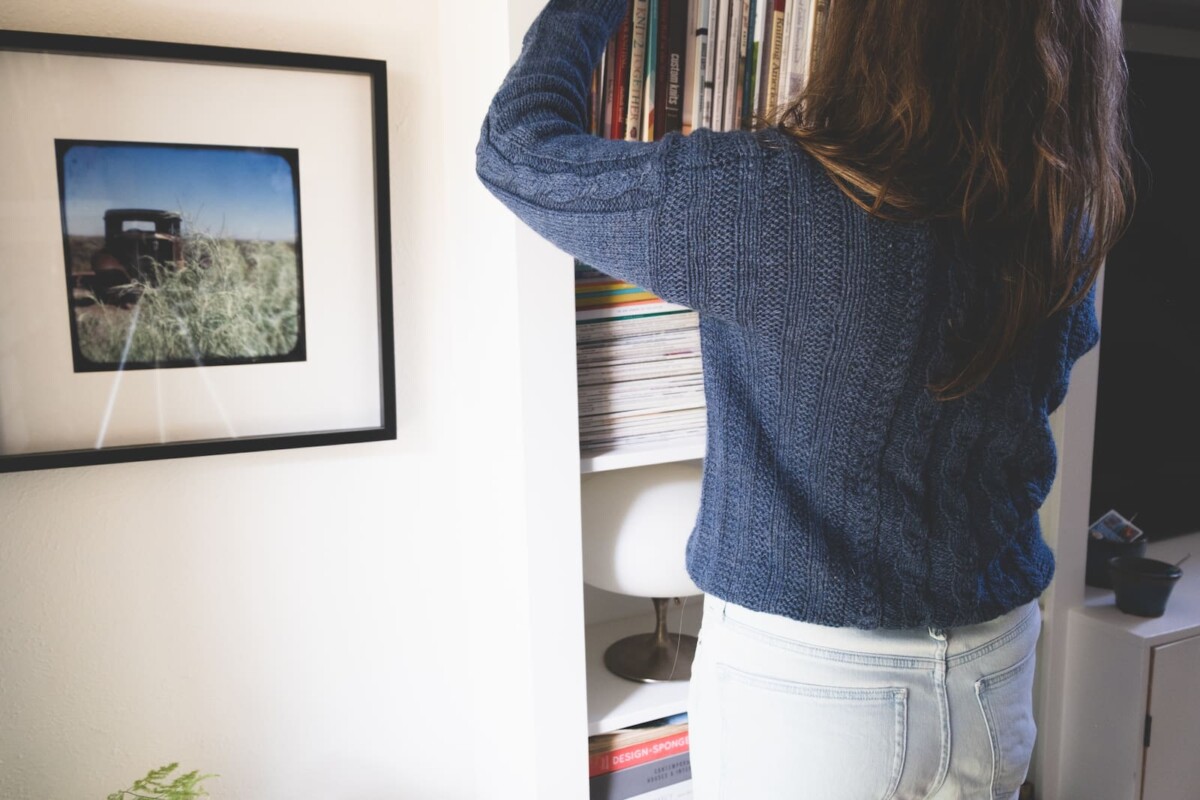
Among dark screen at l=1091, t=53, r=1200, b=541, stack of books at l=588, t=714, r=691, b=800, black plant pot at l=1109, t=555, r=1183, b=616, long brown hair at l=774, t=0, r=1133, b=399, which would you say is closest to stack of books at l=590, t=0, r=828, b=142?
long brown hair at l=774, t=0, r=1133, b=399

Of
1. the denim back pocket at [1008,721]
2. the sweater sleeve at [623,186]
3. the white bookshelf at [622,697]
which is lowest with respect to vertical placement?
the white bookshelf at [622,697]

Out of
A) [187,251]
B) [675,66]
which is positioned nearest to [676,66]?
[675,66]

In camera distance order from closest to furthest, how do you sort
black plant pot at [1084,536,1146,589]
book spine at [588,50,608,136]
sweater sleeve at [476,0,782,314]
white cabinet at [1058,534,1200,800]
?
sweater sleeve at [476,0,782,314] < book spine at [588,50,608,136] < white cabinet at [1058,534,1200,800] < black plant pot at [1084,536,1146,589]

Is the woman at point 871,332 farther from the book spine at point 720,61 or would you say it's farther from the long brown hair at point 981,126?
the book spine at point 720,61

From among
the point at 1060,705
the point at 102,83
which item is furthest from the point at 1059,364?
the point at 102,83

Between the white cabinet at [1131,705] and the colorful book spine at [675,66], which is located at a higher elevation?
the colorful book spine at [675,66]

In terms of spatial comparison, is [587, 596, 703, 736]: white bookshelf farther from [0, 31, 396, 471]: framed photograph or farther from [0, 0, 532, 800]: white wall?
[0, 31, 396, 471]: framed photograph

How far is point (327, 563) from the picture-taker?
112cm

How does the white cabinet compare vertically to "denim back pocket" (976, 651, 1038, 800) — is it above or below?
below

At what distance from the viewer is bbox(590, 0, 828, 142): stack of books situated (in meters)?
0.90

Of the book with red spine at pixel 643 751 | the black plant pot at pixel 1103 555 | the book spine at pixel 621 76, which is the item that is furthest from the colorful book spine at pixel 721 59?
the black plant pot at pixel 1103 555

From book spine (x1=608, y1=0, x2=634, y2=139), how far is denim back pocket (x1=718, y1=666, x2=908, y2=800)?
57 centimetres

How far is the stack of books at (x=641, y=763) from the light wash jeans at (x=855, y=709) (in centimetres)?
27

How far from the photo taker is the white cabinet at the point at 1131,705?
1302mm
